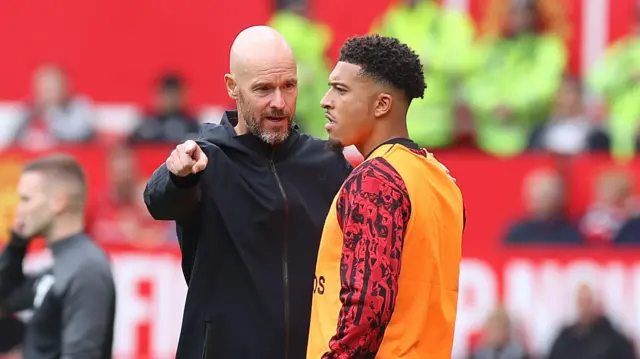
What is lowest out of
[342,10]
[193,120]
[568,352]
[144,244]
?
[568,352]

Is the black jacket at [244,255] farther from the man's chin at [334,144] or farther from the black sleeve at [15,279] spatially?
the black sleeve at [15,279]

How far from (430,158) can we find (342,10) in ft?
35.8

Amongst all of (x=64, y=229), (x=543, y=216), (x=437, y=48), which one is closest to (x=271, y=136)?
(x=64, y=229)

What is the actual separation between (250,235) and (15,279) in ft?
6.70

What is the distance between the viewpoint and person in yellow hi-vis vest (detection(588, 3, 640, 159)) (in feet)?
45.1

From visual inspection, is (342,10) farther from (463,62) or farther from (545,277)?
(545,277)

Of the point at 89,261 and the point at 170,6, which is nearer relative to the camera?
the point at 89,261

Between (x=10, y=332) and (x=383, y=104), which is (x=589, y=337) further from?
(x=383, y=104)

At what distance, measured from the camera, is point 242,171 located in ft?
19.5

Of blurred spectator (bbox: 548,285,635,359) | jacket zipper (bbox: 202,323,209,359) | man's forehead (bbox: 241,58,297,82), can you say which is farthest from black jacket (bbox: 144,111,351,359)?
blurred spectator (bbox: 548,285,635,359)

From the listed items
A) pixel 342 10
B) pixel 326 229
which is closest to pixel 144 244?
pixel 342 10

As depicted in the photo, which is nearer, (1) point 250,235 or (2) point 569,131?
(1) point 250,235

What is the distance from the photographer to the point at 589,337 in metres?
11.0

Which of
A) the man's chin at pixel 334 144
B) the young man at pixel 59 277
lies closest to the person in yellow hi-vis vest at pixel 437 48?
the young man at pixel 59 277
